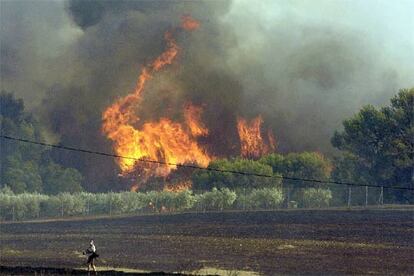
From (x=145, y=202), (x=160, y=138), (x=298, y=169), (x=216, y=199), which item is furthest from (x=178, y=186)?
(x=298, y=169)

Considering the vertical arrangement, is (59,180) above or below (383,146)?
below

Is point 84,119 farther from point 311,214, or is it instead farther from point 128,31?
point 311,214

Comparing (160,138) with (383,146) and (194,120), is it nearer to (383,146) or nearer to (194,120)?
(194,120)

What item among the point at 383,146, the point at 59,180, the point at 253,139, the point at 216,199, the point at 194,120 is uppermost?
the point at 194,120

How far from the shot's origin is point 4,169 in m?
146

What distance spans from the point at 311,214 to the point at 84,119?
218 feet

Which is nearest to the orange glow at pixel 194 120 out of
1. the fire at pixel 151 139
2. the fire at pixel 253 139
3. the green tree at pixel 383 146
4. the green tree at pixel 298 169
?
the fire at pixel 151 139

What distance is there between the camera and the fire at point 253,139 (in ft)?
544

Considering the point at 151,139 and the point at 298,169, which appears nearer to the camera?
the point at 298,169

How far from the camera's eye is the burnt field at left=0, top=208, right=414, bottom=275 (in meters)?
69.2

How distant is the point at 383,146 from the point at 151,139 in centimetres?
4801

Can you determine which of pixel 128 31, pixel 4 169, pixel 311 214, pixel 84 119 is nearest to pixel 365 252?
pixel 311 214

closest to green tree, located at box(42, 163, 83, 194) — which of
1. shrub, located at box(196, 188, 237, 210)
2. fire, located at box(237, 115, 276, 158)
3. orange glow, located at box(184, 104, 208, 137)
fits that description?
orange glow, located at box(184, 104, 208, 137)

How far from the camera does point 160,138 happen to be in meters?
164
